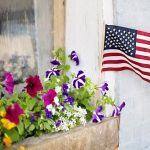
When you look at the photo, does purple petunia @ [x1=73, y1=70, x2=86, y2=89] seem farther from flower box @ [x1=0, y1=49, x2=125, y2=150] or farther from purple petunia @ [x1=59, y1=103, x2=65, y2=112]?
purple petunia @ [x1=59, y1=103, x2=65, y2=112]

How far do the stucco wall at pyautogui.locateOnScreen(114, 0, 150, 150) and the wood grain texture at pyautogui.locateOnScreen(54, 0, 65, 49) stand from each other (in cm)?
44

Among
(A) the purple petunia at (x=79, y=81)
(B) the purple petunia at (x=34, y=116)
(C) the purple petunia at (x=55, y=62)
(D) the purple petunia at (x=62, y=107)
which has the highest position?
(C) the purple petunia at (x=55, y=62)

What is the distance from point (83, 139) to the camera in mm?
2447

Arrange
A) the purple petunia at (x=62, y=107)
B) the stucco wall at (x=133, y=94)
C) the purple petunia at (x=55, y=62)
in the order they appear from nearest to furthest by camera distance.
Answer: the purple petunia at (x=62, y=107) → the purple petunia at (x=55, y=62) → the stucco wall at (x=133, y=94)

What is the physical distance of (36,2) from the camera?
2826mm

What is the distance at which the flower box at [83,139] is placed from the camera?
2.19 m

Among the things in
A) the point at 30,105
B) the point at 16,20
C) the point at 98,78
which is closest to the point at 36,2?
the point at 16,20

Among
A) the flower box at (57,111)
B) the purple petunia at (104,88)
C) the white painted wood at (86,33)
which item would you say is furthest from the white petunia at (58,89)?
the white painted wood at (86,33)

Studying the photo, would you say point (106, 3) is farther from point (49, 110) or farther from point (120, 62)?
point (49, 110)

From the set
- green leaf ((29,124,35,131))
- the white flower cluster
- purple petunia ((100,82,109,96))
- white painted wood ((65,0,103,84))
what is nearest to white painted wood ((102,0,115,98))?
white painted wood ((65,0,103,84))

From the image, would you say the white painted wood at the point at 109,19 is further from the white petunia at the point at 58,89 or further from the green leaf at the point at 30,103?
the green leaf at the point at 30,103

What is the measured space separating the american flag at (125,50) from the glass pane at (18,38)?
59cm

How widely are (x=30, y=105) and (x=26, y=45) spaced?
703 mm

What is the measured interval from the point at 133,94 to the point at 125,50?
50 centimetres
